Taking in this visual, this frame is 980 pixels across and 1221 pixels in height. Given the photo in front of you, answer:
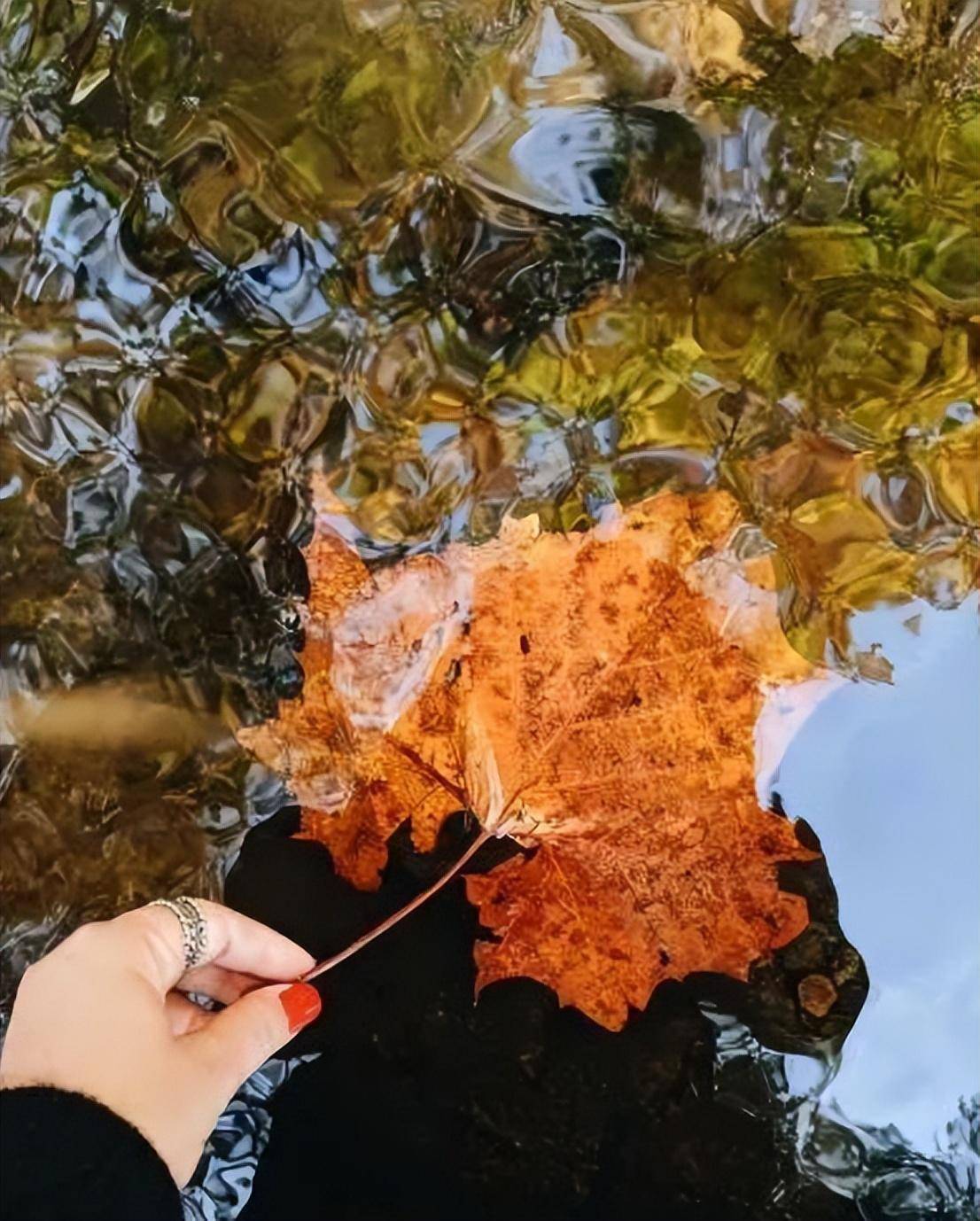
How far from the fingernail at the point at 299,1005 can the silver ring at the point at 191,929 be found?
0.23 feet

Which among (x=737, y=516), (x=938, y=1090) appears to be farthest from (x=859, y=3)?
(x=938, y=1090)

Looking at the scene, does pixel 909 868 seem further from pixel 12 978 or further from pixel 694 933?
pixel 12 978

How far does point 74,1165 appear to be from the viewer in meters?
0.64

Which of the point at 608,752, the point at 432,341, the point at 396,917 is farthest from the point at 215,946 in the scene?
the point at 432,341

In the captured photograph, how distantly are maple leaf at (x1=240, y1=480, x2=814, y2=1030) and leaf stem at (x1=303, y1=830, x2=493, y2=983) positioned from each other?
2 cm

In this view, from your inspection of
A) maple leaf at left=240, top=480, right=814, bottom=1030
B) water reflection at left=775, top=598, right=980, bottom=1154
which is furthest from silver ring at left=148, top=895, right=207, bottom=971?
water reflection at left=775, top=598, right=980, bottom=1154

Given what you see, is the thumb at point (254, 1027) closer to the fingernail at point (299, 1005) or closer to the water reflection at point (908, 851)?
the fingernail at point (299, 1005)

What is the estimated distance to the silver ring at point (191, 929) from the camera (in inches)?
30.5

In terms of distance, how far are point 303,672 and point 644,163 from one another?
465mm

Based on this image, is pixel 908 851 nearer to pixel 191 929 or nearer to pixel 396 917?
pixel 396 917

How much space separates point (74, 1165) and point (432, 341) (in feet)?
1.97

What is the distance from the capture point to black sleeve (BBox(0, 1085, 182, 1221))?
63 cm

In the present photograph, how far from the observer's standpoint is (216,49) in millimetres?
884

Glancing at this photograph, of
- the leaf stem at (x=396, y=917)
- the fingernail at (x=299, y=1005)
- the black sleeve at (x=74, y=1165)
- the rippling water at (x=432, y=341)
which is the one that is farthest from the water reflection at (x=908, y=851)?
the black sleeve at (x=74, y=1165)
